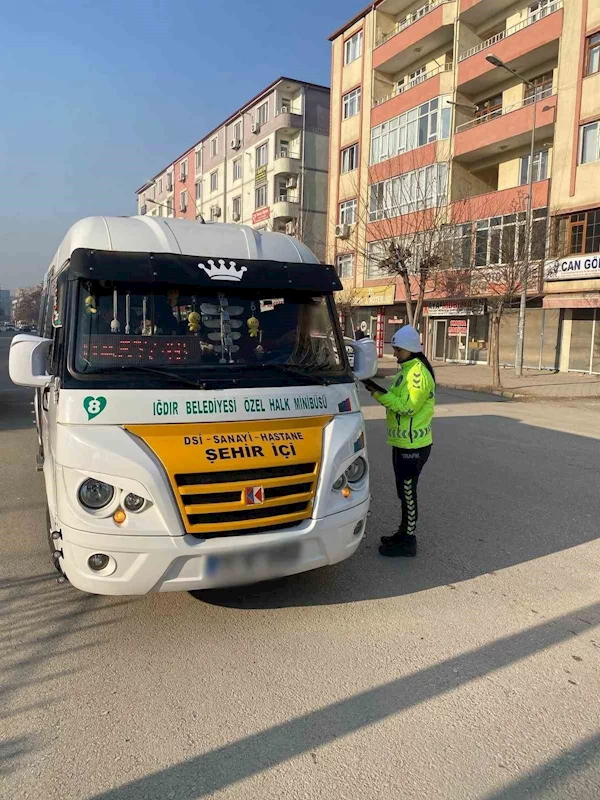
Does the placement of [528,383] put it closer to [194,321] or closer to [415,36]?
[194,321]

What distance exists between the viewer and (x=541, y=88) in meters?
26.3

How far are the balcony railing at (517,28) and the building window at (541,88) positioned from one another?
224 cm

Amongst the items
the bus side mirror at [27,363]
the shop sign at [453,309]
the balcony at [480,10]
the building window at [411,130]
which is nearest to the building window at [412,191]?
the building window at [411,130]

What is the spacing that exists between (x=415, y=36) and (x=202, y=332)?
112 ft

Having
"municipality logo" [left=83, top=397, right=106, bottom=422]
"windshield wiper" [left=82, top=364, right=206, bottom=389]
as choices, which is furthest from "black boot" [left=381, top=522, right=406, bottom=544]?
"municipality logo" [left=83, top=397, right=106, bottom=422]

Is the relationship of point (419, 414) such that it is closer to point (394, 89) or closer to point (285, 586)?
point (285, 586)

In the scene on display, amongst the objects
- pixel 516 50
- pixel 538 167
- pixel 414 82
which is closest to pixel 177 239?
pixel 538 167

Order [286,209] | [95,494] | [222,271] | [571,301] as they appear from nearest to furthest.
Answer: [95,494], [222,271], [571,301], [286,209]

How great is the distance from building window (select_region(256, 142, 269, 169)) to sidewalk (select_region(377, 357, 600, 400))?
2573 cm

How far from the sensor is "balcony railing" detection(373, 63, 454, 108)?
30281 mm

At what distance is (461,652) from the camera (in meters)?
3.46

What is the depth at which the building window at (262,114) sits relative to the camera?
46.0 meters

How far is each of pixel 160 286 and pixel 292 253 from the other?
107cm

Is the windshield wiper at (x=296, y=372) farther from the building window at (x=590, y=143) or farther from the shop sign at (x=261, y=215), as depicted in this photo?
the shop sign at (x=261, y=215)
